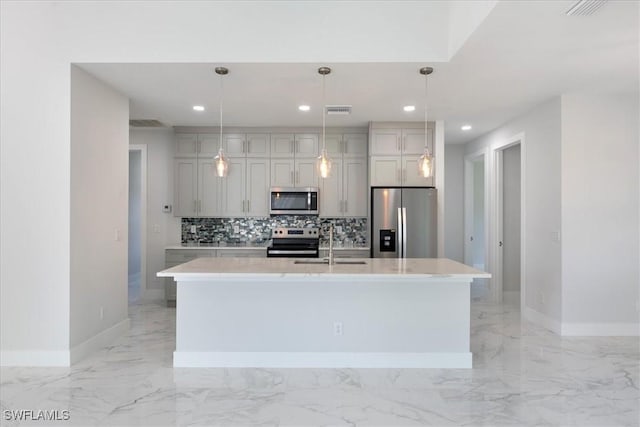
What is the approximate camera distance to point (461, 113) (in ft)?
16.6

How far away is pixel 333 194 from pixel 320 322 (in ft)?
9.02

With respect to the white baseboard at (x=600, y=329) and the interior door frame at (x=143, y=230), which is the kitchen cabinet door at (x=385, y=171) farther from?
the interior door frame at (x=143, y=230)

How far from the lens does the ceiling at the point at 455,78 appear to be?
279 centimetres

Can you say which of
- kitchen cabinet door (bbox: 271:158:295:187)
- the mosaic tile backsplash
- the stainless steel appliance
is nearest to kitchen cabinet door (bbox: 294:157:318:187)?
kitchen cabinet door (bbox: 271:158:295:187)

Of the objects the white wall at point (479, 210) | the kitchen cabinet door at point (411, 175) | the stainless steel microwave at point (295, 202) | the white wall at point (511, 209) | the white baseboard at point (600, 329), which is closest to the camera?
the white baseboard at point (600, 329)

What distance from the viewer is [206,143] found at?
19.5 ft

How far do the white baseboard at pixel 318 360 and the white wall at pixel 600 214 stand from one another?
6.07 feet

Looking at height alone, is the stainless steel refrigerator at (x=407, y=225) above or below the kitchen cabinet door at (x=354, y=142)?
below

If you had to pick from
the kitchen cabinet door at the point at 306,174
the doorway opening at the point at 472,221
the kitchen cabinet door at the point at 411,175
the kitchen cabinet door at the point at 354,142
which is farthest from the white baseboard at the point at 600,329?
the kitchen cabinet door at the point at 306,174

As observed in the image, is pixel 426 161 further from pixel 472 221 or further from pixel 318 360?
pixel 472 221

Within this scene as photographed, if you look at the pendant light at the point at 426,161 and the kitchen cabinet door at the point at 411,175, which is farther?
the kitchen cabinet door at the point at 411,175

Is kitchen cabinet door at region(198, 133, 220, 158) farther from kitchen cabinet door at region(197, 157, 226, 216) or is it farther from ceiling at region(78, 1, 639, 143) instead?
ceiling at region(78, 1, 639, 143)

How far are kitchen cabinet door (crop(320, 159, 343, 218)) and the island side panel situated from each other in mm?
2532

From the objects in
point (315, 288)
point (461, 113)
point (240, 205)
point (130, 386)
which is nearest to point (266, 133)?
point (240, 205)
